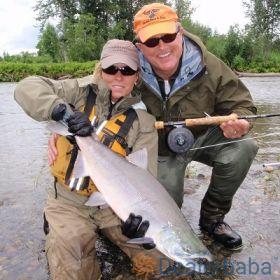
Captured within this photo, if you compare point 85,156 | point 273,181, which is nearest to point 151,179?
point 85,156

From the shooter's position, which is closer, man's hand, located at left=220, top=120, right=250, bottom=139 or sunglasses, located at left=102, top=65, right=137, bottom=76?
sunglasses, located at left=102, top=65, right=137, bottom=76

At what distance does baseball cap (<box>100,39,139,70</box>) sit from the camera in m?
3.66

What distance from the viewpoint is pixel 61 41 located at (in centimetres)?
4100

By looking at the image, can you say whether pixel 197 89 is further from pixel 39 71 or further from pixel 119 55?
pixel 39 71

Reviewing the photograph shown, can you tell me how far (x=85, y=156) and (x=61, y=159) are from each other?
445 millimetres

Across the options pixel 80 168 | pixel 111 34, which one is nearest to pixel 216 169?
pixel 80 168

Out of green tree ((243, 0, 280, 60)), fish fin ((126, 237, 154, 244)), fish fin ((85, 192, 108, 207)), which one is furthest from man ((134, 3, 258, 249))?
green tree ((243, 0, 280, 60))

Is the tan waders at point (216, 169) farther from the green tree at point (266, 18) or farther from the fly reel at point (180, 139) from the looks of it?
the green tree at point (266, 18)

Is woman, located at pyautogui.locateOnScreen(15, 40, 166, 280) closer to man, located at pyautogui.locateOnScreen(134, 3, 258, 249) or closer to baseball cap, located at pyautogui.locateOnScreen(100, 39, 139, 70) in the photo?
baseball cap, located at pyautogui.locateOnScreen(100, 39, 139, 70)

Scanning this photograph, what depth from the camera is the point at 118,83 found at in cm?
373

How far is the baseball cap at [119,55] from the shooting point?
366 centimetres

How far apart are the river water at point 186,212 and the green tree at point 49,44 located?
122 ft

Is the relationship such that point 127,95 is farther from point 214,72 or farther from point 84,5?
point 84,5

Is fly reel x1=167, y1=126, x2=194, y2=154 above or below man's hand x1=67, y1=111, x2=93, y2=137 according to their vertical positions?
below
